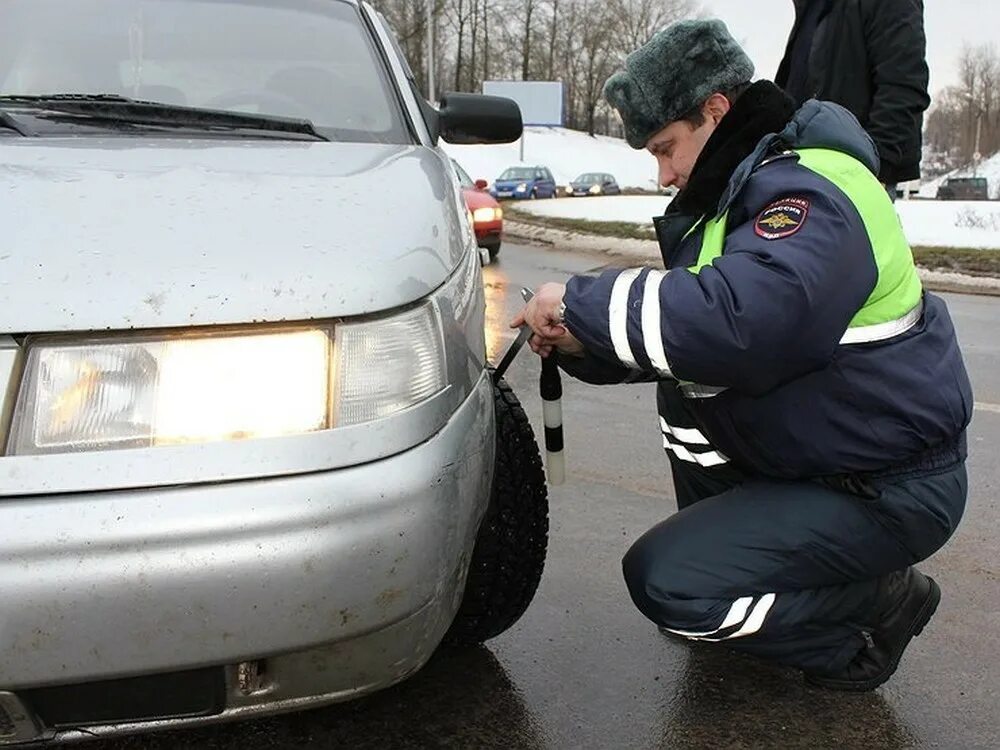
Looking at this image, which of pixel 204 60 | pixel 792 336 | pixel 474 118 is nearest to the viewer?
pixel 792 336

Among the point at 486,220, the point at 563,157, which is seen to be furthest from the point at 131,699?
the point at 563,157

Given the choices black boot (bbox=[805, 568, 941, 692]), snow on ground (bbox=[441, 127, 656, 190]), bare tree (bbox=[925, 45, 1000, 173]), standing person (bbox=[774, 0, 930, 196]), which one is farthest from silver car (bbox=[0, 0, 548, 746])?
bare tree (bbox=[925, 45, 1000, 173])

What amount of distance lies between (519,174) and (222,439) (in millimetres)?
33245

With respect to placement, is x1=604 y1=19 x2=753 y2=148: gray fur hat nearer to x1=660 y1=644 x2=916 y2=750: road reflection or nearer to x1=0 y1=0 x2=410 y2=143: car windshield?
x1=0 y1=0 x2=410 y2=143: car windshield

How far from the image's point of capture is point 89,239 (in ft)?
4.39

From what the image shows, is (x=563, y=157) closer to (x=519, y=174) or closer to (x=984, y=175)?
(x=519, y=174)

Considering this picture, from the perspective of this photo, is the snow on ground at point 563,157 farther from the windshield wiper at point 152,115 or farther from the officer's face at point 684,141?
the officer's face at point 684,141

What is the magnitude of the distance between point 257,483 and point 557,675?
117cm

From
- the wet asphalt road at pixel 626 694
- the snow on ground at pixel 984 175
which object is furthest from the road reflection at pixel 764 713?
the snow on ground at pixel 984 175

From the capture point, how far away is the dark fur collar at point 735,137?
192 cm

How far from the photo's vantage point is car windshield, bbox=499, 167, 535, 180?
110 ft

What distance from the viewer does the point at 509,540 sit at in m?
2.04

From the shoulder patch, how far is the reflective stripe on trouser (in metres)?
0.56

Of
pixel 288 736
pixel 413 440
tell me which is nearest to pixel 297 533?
pixel 413 440
